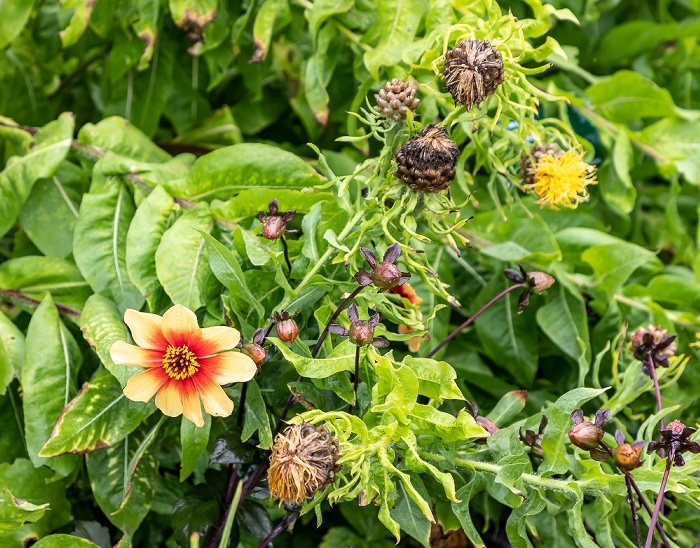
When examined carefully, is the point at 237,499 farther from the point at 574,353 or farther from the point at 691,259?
the point at 691,259

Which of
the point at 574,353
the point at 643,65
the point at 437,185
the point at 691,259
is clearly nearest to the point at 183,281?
the point at 437,185

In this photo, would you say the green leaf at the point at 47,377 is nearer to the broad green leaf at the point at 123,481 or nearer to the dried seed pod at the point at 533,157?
the broad green leaf at the point at 123,481

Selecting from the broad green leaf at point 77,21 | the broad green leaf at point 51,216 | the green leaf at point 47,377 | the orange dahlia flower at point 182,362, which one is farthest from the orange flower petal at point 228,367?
the broad green leaf at point 77,21

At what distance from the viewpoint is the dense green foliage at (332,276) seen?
46 centimetres

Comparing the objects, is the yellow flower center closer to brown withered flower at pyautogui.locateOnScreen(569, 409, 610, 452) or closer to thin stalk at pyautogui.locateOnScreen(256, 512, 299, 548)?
thin stalk at pyautogui.locateOnScreen(256, 512, 299, 548)

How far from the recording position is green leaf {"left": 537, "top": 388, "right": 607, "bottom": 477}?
43 centimetres

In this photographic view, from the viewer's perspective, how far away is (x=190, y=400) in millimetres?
434

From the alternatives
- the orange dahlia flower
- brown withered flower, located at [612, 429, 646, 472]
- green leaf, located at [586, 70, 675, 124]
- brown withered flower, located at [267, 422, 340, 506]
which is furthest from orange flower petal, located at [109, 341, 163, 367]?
green leaf, located at [586, 70, 675, 124]

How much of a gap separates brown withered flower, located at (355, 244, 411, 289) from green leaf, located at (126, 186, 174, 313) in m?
0.23

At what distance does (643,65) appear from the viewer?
3.30 feet

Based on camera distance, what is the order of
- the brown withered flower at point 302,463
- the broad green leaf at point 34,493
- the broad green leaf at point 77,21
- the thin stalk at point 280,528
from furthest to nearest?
the broad green leaf at point 77,21 → the broad green leaf at point 34,493 → the thin stalk at point 280,528 → the brown withered flower at point 302,463

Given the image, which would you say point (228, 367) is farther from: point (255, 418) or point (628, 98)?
point (628, 98)

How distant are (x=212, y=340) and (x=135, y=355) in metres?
0.05

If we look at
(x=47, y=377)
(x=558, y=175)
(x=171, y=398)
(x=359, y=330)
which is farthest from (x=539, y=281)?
(x=47, y=377)
